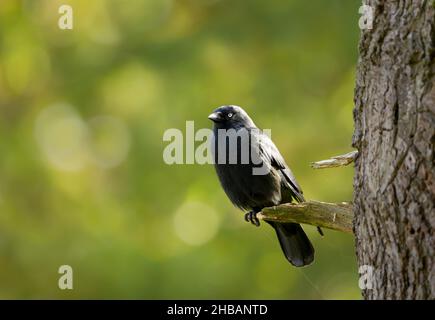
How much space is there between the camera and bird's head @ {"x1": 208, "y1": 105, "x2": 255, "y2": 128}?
673cm

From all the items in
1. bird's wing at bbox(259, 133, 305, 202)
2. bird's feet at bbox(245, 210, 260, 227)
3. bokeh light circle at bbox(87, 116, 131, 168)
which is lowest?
bird's feet at bbox(245, 210, 260, 227)

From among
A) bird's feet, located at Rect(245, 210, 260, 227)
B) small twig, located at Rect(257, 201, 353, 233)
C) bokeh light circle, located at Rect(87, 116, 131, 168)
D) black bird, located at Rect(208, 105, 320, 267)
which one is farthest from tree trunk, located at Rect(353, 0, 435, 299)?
bokeh light circle, located at Rect(87, 116, 131, 168)

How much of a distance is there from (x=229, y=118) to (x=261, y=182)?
0.69m

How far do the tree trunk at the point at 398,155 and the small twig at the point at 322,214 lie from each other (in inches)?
22.4

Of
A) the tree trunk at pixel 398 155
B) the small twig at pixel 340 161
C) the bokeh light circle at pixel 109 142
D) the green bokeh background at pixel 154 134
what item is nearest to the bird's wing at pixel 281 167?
the small twig at pixel 340 161

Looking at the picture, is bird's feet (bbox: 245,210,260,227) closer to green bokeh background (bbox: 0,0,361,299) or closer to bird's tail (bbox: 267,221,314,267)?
bird's tail (bbox: 267,221,314,267)

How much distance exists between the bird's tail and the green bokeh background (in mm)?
2586

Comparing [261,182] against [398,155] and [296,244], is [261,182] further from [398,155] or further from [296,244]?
[398,155]

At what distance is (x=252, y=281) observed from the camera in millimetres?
9633

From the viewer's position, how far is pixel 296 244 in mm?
6531

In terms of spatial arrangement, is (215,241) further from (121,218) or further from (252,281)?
(121,218)

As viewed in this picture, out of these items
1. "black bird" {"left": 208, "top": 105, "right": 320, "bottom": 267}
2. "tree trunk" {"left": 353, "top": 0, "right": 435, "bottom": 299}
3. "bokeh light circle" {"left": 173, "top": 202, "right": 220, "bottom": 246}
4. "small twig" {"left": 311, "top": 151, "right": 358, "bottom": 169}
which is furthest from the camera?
"bokeh light circle" {"left": 173, "top": 202, "right": 220, "bottom": 246}

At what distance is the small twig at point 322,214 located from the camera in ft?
15.2

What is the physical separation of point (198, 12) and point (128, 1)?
3.31 ft
